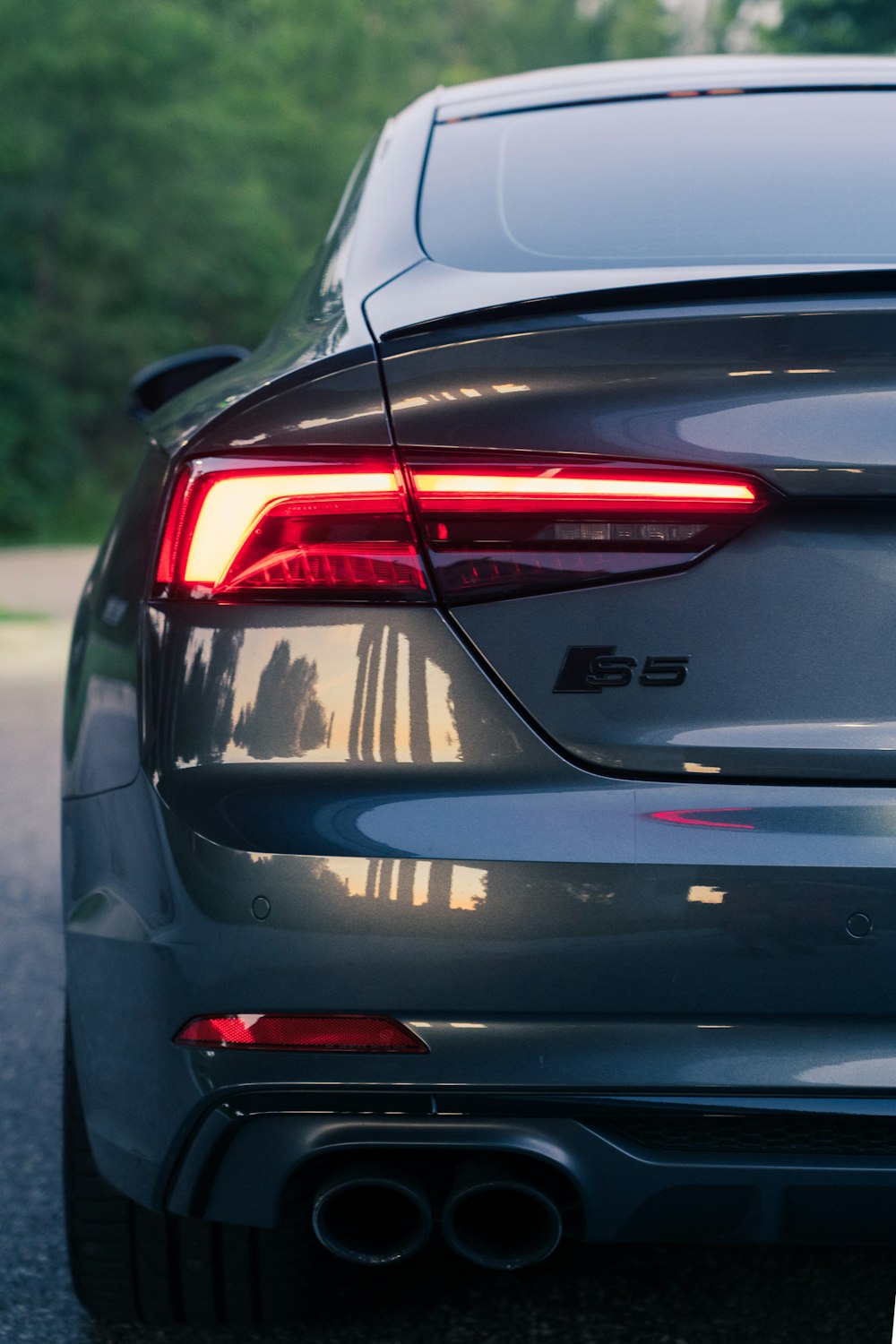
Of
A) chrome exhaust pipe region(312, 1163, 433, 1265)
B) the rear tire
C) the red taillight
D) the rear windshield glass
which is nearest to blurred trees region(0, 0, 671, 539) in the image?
→ the rear windshield glass

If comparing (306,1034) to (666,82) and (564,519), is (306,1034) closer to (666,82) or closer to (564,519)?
(564,519)

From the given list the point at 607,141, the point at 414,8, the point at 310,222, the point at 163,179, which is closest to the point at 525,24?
the point at 414,8

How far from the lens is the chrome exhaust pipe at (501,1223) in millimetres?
1804

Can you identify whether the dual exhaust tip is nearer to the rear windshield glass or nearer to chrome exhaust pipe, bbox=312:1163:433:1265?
chrome exhaust pipe, bbox=312:1163:433:1265

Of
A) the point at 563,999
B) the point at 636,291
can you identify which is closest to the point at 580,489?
the point at 636,291

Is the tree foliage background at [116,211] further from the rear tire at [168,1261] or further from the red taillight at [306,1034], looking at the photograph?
the red taillight at [306,1034]

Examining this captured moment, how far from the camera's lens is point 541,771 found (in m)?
1.70

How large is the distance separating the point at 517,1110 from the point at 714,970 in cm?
26

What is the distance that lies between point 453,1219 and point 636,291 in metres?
1.03

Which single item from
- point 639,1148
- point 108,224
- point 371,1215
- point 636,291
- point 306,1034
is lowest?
point 371,1215

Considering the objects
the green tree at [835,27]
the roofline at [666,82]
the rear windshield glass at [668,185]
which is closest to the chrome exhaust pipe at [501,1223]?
the rear windshield glass at [668,185]

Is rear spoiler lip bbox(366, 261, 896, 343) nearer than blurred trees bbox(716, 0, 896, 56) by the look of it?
Yes

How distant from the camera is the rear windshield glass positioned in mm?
2033

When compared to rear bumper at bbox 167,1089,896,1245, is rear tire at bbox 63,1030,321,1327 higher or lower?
lower
